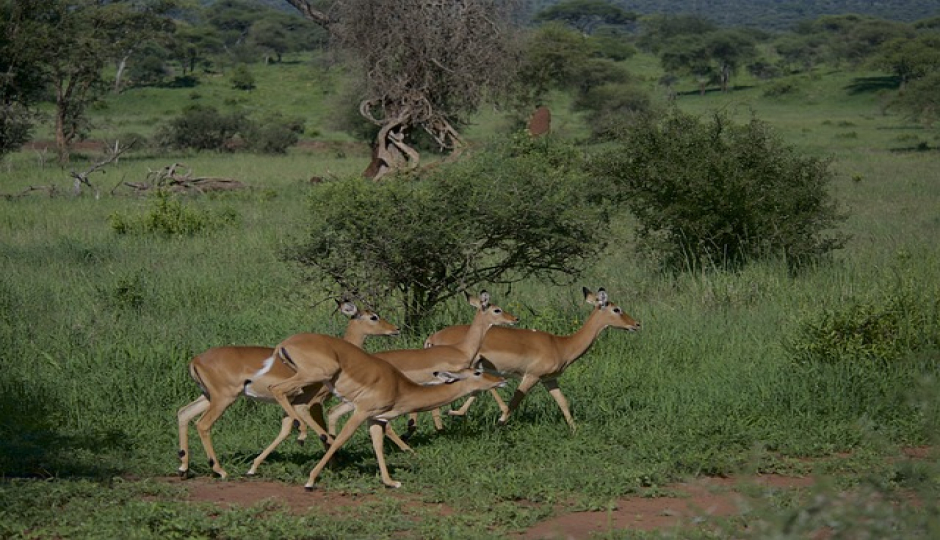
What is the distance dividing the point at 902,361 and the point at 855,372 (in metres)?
0.48

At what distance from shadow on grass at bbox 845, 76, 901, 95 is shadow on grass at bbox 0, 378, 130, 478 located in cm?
4621

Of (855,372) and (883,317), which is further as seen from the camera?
(883,317)

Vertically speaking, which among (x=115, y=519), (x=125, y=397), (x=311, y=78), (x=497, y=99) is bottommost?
(x=311, y=78)

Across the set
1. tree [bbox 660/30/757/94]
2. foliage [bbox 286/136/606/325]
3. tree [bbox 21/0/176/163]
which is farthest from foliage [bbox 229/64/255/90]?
foliage [bbox 286/136/606/325]

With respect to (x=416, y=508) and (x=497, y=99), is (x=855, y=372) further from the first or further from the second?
(x=497, y=99)

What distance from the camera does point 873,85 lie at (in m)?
50.3

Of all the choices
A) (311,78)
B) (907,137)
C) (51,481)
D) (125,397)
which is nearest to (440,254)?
(125,397)

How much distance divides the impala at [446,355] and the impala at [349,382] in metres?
0.54

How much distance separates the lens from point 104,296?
979 cm

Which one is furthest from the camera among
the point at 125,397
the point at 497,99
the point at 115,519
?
the point at 497,99

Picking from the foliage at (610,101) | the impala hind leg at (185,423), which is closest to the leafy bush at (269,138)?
the foliage at (610,101)

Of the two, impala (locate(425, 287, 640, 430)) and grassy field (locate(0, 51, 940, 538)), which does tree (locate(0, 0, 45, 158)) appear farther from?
impala (locate(425, 287, 640, 430))

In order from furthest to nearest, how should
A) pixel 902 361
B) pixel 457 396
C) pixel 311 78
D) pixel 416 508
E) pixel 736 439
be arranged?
pixel 311 78, pixel 902 361, pixel 736 439, pixel 457 396, pixel 416 508

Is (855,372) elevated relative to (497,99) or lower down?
elevated
